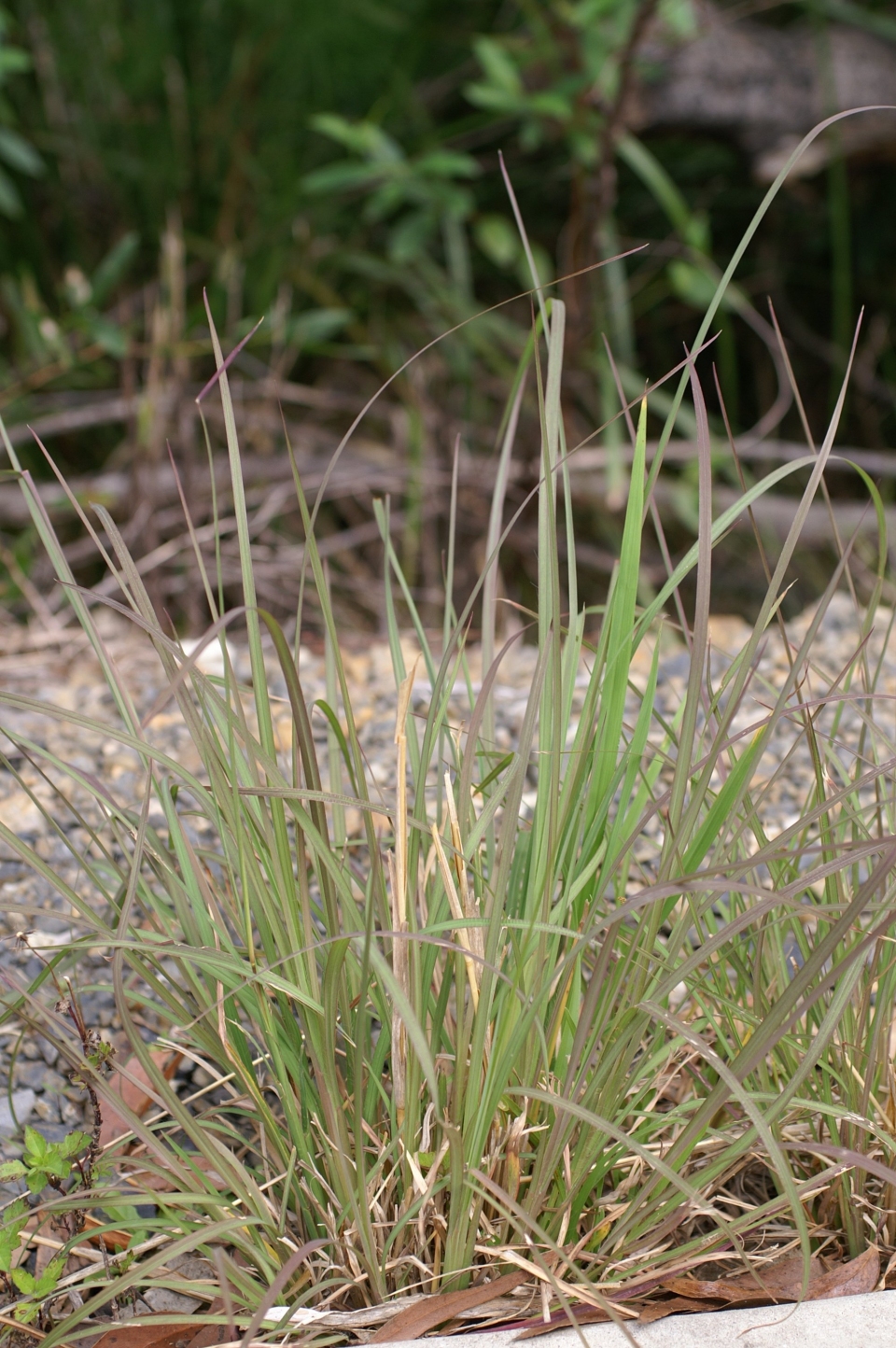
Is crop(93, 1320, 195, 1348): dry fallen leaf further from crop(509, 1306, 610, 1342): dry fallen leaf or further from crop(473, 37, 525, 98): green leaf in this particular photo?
crop(473, 37, 525, 98): green leaf

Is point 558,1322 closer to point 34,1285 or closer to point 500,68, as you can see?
point 34,1285

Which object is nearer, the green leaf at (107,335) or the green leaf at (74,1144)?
the green leaf at (74,1144)

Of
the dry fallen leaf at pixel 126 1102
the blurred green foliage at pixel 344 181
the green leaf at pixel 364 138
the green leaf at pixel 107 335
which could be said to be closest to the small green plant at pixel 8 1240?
the dry fallen leaf at pixel 126 1102

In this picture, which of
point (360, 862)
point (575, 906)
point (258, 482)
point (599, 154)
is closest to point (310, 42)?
point (599, 154)

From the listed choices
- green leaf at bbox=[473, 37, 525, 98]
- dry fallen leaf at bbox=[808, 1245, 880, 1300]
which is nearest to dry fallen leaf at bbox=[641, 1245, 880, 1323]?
dry fallen leaf at bbox=[808, 1245, 880, 1300]

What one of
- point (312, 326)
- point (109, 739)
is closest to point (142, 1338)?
point (109, 739)

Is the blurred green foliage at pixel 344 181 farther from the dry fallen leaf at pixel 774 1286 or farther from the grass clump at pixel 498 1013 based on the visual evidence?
the dry fallen leaf at pixel 774 1286

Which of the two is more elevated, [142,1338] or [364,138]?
[364,138]
